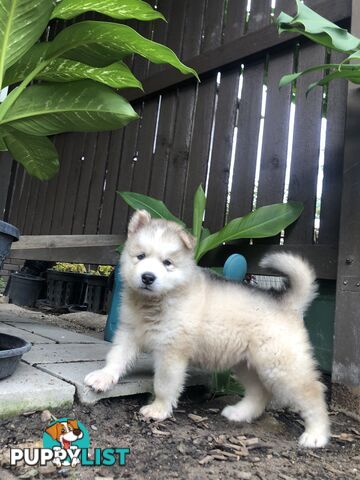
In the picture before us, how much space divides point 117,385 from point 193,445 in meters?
0.48

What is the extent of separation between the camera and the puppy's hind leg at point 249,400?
1.87 meters

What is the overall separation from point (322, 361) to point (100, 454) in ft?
4.75

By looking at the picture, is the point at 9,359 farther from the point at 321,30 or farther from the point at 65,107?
the point at 321,30

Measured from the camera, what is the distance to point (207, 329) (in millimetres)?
1802

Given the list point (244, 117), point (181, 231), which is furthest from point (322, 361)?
point (244, 117)

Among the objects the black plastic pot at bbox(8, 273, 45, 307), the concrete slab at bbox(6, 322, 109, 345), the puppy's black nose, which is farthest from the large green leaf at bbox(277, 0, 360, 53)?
the black plastic pot at bbox(8, 273, 45, 307)

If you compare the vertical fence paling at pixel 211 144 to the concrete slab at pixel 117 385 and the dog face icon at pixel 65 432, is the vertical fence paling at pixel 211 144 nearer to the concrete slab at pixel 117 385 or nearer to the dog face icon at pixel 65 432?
the concrete slab at pixel 117 385

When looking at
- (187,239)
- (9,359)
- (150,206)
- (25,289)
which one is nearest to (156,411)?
(9,359)

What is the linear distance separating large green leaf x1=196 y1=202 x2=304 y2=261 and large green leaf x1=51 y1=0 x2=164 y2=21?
115cm

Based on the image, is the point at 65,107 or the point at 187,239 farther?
the point at 65,107

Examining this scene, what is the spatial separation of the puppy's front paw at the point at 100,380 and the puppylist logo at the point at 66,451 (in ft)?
0.85

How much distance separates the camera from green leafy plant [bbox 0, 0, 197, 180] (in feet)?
5.93

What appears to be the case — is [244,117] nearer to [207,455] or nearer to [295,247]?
[295,247]

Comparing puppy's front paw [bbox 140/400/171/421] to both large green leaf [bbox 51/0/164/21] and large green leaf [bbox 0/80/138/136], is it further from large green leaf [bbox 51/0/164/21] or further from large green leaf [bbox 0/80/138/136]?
large green leaf [bbox 51/0/164/21]
